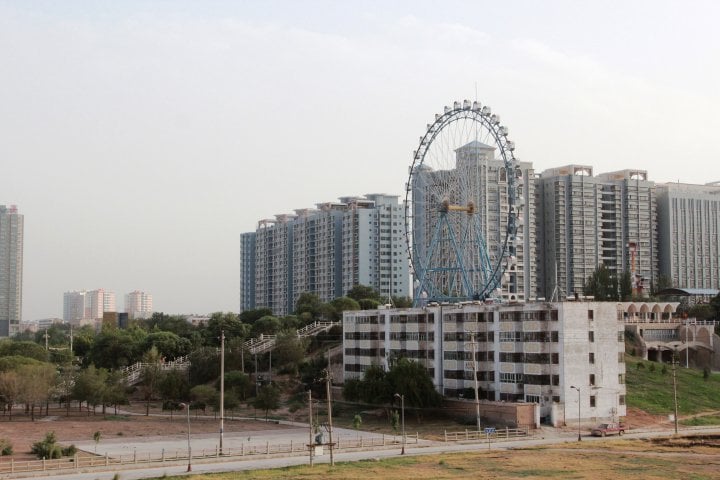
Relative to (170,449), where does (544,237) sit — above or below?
above

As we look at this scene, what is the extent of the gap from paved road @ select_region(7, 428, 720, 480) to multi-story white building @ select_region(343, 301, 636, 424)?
4.51 meters

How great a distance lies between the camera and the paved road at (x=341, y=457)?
52.7 metres

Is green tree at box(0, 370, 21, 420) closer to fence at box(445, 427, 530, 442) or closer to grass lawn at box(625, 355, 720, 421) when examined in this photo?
fence at box(445, 427, 530, 442)

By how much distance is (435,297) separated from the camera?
309ft

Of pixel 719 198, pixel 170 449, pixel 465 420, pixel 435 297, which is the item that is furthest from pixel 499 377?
pixel 719 198

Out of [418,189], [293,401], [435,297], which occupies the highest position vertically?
[418,189]

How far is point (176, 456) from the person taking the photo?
59.9m

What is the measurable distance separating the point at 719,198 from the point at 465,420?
128 m

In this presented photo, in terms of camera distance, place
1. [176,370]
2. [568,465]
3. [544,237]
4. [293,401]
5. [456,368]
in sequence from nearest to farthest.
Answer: [568,465], [456,368], [293,401], [176,370], [544,237]

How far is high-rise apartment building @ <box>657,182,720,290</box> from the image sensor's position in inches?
7219

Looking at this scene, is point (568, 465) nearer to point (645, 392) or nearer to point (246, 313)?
point (645, 392)

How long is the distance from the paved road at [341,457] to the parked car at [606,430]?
0.77m

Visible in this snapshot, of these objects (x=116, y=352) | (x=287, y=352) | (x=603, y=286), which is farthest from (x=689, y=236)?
(x=116, y=352)

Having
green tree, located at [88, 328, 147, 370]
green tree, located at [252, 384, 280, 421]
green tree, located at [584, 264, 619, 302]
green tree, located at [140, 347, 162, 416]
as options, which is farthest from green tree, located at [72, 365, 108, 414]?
green tree, located at [584, 264, 619, 302]
